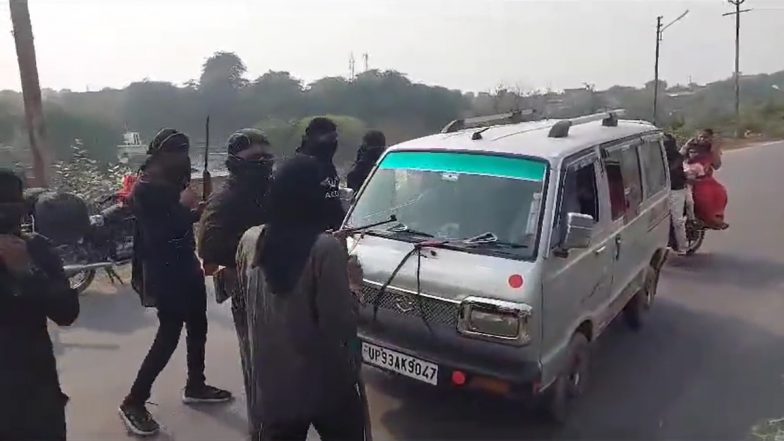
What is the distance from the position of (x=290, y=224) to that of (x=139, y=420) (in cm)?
225

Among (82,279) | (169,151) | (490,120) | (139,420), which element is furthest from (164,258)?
(82,279)

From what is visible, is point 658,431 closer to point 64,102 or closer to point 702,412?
point 702,412

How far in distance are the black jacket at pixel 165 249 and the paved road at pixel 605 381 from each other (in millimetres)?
826

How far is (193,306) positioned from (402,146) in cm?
178

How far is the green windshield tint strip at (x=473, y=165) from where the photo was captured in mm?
4328

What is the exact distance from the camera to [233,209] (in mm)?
3928

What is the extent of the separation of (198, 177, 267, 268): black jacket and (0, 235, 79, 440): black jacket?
1216 millimetres

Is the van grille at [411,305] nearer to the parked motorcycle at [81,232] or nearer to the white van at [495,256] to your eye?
the white van at [495,256]

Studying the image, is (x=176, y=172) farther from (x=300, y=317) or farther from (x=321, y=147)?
(x=321, y=147)

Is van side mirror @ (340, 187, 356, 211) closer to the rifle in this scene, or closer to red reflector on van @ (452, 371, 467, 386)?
the rifle

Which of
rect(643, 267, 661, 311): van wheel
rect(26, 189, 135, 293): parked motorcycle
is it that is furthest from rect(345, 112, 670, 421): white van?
rect(26, 189, 135, 293): parked motorcycle

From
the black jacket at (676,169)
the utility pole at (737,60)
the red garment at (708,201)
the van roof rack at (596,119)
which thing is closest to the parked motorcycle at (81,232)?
the van roof rack at (596,119)

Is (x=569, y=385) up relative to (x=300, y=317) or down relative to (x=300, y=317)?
down

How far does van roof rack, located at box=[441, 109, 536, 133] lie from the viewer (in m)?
5.61
